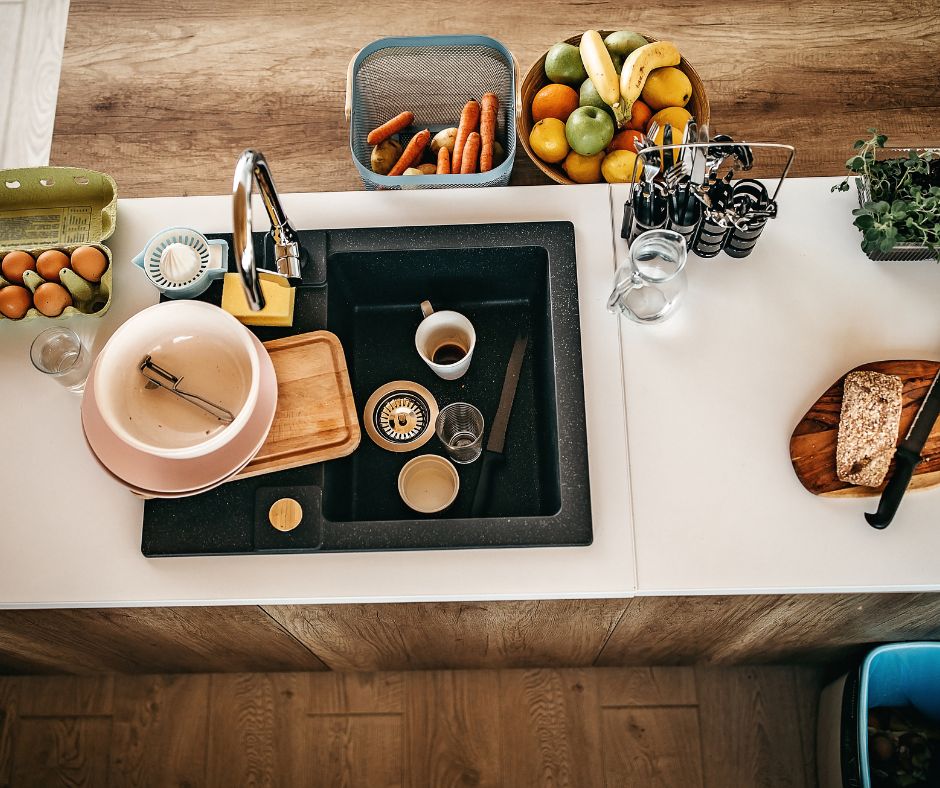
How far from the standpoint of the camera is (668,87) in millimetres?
1372

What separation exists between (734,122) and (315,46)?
45.3 inches

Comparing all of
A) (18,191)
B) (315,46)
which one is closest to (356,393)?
(18,191)

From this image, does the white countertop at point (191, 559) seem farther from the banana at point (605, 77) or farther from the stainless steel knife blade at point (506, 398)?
the banana at point (605, 77)

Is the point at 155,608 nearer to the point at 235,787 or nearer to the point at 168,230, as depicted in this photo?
the point at 168,230

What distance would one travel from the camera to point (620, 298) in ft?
3.47

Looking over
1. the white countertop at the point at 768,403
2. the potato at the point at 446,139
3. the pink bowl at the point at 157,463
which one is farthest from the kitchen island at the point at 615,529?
the potato at the point at 446,139

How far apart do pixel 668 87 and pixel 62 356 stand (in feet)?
3.96

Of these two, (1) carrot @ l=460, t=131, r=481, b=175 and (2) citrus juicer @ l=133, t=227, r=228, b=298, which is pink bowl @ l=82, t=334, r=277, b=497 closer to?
(2) citrus juicer @ l=133, t=227, r=228, b=298

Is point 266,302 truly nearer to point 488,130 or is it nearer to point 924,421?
point 488,130

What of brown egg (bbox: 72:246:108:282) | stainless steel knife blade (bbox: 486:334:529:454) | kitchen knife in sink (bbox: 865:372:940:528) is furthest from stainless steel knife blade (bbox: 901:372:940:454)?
brown egg (bbox: 72:246:108:282)

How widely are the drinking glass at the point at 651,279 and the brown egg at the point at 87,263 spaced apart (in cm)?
82

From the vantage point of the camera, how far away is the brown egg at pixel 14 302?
1064 millimetres

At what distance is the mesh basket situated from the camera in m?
1.41

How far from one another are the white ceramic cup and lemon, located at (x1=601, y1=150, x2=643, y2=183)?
0.44 metres
